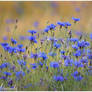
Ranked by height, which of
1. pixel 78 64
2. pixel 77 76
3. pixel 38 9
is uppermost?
pixel 38 9

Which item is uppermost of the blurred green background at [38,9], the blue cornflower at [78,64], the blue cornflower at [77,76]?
the blurred green background at [38,9]

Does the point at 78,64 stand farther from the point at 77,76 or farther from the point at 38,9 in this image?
the point at 38,9

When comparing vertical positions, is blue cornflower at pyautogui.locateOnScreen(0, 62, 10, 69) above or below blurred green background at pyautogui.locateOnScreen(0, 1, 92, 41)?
below

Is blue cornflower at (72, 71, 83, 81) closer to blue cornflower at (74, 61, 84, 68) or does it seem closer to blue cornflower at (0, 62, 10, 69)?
blue cornflower at (74, 61, 84, 68)

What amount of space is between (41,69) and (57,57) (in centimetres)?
43

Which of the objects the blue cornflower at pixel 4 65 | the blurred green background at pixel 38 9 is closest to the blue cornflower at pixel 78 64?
the blue cornflower at pixel 4 65

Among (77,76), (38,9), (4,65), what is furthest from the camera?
(38,9)

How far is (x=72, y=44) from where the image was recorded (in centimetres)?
312

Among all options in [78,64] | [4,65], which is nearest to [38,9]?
[4,65]

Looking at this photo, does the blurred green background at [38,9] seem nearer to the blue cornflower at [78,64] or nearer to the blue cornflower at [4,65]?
the blue cornflower at [4,65]

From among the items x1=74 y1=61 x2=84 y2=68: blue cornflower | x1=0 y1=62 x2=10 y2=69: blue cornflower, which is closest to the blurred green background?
x1=0 y1=62 x2=10 y2=69: blue cornflower

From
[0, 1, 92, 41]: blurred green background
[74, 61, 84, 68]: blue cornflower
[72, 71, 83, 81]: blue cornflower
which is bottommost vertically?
[72, 71, 83, 81]: blue cornflower

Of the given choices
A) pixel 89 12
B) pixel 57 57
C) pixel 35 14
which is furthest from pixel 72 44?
pixel 35 14

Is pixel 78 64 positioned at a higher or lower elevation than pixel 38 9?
lower
